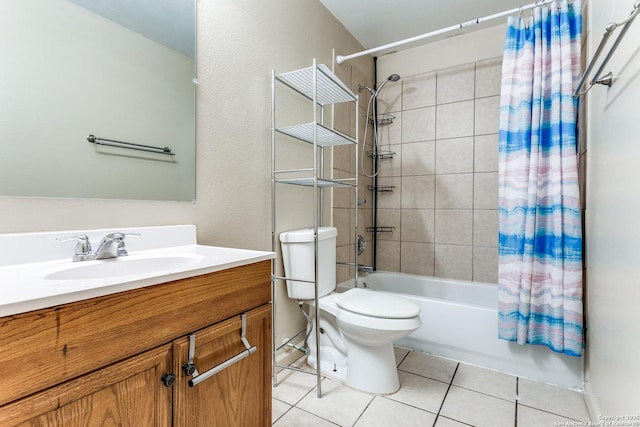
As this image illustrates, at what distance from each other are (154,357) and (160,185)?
27.1 inches

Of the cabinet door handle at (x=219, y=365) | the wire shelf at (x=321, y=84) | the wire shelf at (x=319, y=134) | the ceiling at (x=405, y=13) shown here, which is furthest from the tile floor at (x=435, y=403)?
the ceiling at (x=405, y=13)

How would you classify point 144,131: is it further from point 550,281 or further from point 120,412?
point 550,281

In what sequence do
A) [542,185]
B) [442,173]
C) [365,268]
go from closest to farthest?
1. [542,185]
2. [365,268]
3. [442,173]

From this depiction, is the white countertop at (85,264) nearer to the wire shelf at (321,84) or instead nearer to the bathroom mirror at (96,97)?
the bathroom mirror at (96,97)

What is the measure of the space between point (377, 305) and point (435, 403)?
0.53m

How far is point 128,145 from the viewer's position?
1104 mm

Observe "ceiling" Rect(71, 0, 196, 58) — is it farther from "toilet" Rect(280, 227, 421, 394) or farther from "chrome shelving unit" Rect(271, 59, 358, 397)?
"toilet" Rect(280, 227, 421, 394)

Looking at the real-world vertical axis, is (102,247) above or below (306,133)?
below

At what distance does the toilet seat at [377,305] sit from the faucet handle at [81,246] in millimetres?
1101

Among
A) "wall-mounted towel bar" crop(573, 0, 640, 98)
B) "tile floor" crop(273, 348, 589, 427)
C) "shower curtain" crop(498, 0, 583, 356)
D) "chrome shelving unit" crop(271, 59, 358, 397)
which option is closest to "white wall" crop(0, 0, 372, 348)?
"chrome shelving unit" crop(271, 59, 358, 397)

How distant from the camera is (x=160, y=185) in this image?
1.19 m

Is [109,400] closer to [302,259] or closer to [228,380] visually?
[228,380]

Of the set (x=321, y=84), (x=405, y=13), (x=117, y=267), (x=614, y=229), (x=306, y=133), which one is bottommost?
(x=117, y=267)

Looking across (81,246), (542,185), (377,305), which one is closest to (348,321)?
(377,305)
